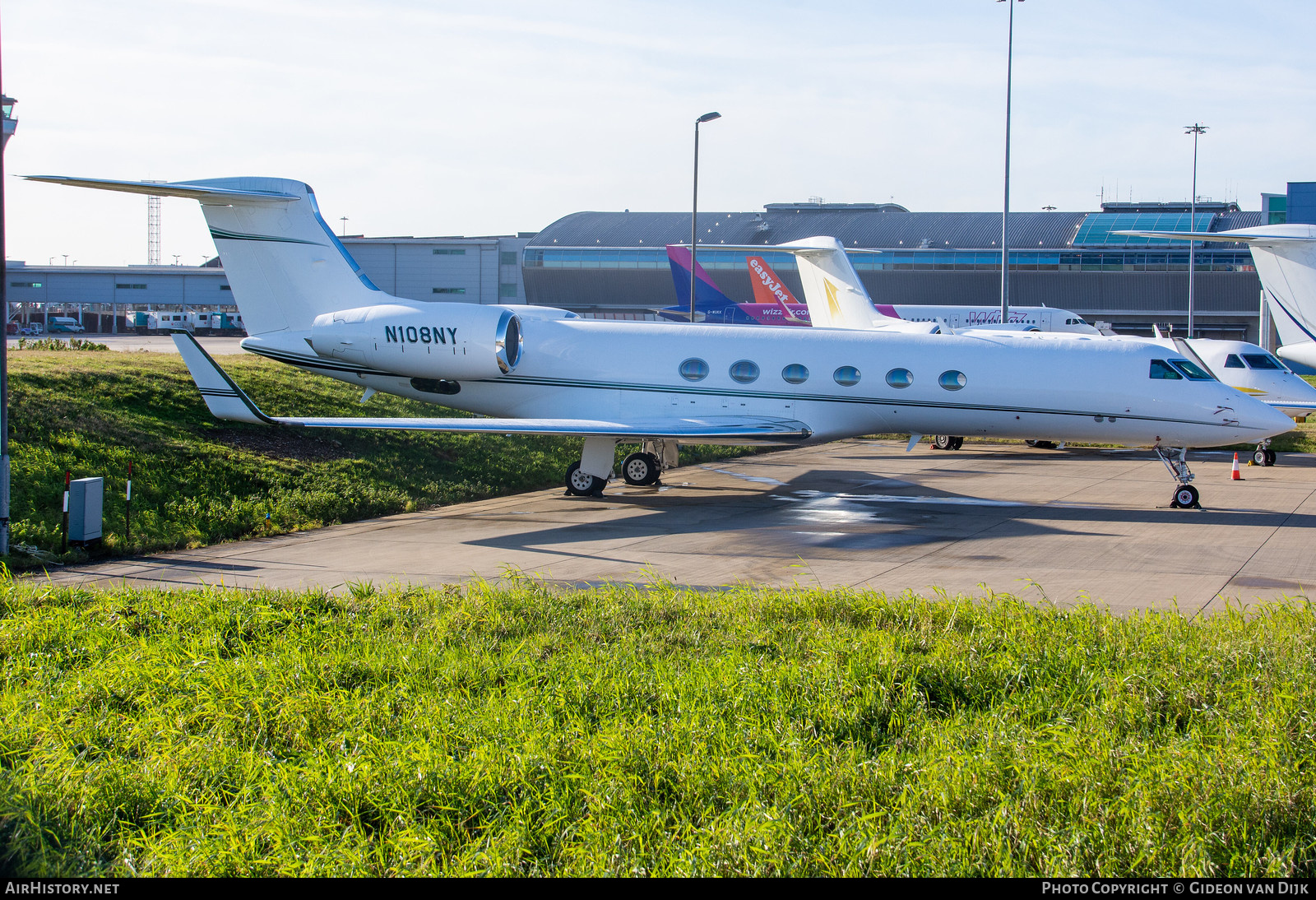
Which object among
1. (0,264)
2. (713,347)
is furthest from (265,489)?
(713,347)

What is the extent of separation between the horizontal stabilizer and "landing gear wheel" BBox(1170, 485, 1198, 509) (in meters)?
14.6

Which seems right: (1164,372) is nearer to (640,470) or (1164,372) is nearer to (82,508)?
(640,470)

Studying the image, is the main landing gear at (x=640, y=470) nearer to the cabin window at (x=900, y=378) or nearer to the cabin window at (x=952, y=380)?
the cabin window at (x=900, y=378)

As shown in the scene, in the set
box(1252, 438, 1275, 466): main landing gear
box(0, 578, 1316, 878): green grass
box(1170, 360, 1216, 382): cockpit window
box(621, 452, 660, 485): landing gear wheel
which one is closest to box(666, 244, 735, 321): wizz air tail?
box(1252, 438, 1275, 466): main landing gear

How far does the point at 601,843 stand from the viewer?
182 inches

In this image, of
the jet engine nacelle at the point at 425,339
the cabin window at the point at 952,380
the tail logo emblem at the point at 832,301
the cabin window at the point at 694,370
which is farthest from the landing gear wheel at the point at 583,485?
the tail logo emblem at the point at 832,301

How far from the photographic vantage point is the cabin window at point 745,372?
16.9 metres

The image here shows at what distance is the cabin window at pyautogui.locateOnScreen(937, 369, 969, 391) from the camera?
1650 cm

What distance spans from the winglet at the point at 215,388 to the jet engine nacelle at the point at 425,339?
9.98 feet

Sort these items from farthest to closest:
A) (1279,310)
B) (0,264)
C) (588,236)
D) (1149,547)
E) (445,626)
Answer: (588,236) < (1279,310) < (1149,547) < (0,264) < (445,626)

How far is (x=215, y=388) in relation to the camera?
14375 mm

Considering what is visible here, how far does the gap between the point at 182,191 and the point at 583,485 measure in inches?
299

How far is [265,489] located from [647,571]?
294 inches

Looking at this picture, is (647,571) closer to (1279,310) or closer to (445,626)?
(445,626)
